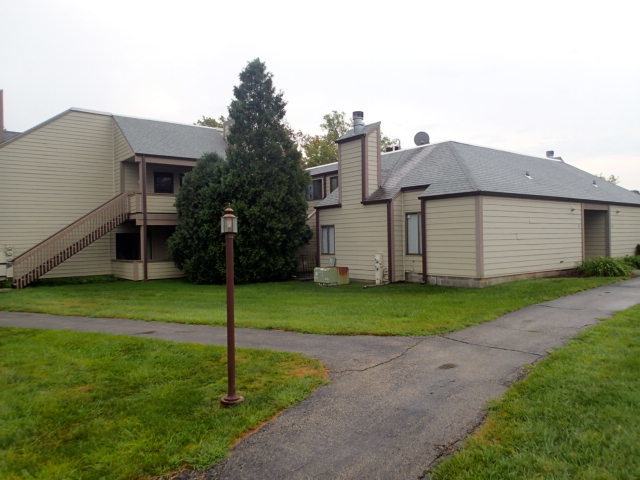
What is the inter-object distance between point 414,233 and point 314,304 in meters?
5.42

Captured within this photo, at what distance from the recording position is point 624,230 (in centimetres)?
2038

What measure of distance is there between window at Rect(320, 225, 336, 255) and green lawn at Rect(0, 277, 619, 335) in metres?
2.19

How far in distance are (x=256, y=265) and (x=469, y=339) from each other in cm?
1159

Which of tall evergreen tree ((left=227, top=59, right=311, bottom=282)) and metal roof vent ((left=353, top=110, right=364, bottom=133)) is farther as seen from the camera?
metal roof vent ((left=353, top=110, right=364, bottom=133))

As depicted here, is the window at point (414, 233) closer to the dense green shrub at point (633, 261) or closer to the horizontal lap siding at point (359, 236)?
the horizontal lap siding at point (359, 236)

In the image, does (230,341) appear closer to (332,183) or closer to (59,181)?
(59,181)

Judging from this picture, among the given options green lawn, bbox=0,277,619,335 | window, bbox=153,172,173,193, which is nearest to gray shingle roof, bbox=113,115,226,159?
window, bbox=153,172,173,193

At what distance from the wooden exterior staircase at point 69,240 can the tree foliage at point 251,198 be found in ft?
9.32

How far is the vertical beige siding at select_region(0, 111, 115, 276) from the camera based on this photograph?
1889 cm

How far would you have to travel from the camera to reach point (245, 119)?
61.0 ft

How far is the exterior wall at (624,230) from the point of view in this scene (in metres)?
19.7

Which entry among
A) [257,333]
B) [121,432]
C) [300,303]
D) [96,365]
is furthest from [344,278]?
[121,432]

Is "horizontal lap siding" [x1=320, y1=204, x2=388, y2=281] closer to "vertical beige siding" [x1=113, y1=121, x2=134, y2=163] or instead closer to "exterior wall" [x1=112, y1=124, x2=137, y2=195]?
"vertical beige siding" [x1=113, y1=121, x2=134, y2=163]

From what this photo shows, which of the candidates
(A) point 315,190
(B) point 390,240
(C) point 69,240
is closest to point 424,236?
(B) point 390,240
